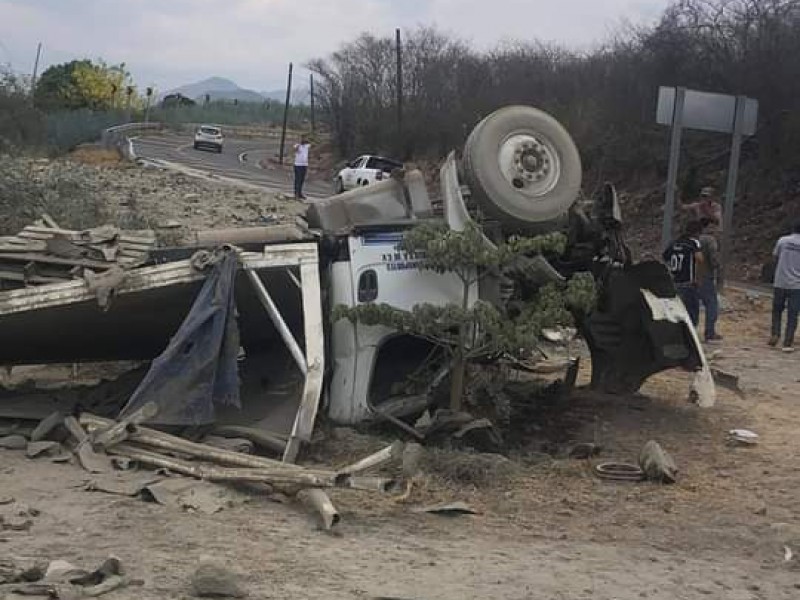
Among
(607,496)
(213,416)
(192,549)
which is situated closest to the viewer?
(192,549)

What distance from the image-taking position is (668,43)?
93.4 feet

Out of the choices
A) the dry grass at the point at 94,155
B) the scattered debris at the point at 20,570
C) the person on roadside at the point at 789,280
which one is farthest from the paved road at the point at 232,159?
the scattered debris at the point at 20,570

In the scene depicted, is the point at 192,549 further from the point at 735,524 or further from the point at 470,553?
the point at 735,524

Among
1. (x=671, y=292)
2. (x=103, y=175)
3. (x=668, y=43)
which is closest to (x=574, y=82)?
(x=668, y=43)

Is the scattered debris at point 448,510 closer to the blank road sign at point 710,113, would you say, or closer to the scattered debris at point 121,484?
the scattered debris at point 121,484

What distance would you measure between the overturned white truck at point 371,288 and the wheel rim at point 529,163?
0.4 inches

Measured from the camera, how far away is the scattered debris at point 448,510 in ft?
20.2

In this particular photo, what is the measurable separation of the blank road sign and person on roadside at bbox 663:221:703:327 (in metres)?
3.54

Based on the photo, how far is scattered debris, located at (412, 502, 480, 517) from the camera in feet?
20.2

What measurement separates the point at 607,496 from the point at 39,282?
3.97 meters

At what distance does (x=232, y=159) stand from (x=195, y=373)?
53.8 m


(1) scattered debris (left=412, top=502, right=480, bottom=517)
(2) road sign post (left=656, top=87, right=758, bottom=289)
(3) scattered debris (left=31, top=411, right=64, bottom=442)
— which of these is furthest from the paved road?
(1) scattered debris (left=412, top=502, right=480, bottom=517)

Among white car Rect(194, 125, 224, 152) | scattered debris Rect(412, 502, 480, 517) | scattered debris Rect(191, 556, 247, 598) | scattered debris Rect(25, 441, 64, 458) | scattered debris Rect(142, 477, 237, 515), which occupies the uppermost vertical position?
white car Rect(194, 125, 224, 152)

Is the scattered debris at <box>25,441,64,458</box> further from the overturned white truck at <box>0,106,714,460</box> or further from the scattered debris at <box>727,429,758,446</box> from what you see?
the scattered debris at <box>727,429,758,446</box>
